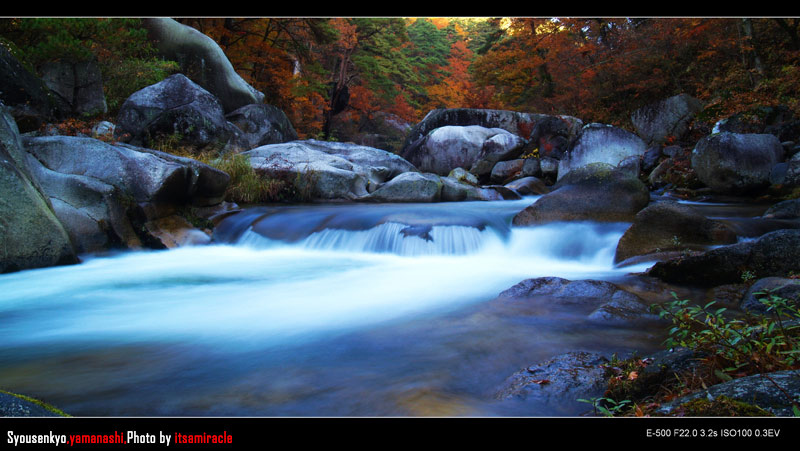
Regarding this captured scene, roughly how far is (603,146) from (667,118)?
2.78m

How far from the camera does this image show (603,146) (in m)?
13.1

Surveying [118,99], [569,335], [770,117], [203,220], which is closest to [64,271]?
[203,220]

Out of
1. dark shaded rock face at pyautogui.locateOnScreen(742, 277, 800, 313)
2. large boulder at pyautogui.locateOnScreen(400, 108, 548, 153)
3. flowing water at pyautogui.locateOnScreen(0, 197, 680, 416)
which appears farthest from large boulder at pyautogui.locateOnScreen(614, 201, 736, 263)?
large boulder at pyautogui.locateOnScreen(400, 108, 548, 153)

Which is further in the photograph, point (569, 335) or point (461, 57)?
point (461, 57)

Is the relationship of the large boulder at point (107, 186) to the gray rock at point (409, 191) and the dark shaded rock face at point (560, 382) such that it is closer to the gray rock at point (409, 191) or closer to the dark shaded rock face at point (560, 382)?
the gray rock at point (409, 191)

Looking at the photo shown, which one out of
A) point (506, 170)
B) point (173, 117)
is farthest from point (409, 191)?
point (173, 117)

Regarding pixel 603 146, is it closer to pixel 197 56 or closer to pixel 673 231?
pixel 673 231

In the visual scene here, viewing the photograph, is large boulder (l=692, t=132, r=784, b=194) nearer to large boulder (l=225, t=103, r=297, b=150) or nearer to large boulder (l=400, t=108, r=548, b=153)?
large boulder (l=400, t=108, r=548, b=153)

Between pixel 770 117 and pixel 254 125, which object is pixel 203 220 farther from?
pixel 770 117

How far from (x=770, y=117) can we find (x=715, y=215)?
5418mm

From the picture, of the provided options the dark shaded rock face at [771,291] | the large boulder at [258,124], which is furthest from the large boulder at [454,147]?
the dark shaded rock face at [771,291]

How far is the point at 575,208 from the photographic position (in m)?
7.25

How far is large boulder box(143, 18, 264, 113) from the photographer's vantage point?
14.3m
